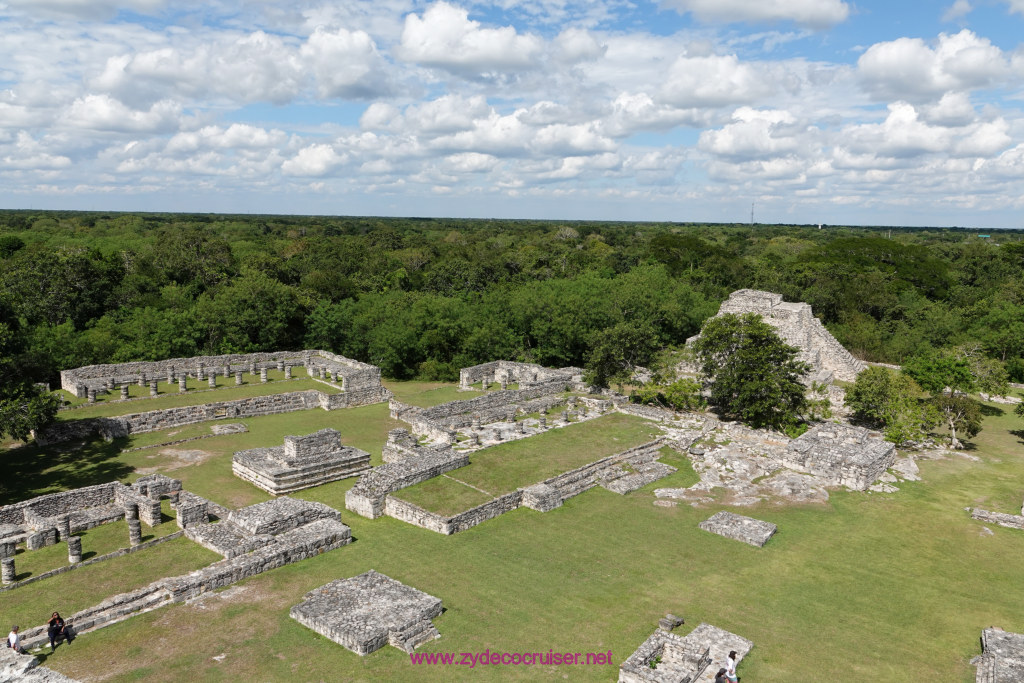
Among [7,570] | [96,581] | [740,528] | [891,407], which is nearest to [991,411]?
[891,407]

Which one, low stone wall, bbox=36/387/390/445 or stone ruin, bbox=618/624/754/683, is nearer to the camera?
stone ruin, bbox=618/624/754/683

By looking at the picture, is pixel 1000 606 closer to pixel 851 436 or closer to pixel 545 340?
pixel 851 436

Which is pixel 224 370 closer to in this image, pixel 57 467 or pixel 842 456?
pixel 57 467

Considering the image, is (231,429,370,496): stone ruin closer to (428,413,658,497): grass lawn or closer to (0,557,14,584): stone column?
(428,413,658,497): grass lawn

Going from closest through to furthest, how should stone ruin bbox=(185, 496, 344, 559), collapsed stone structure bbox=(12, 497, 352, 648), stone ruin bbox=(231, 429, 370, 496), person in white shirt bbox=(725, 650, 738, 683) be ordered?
person in white shirt bbox=(725, 650, 738, 683)
collapsed stone structure bbox=(12, 497, 352, 648)
stone ruin bbox=(185, 496, 344, 559)
stone ruin bbox=(231, 429, 370, 496)

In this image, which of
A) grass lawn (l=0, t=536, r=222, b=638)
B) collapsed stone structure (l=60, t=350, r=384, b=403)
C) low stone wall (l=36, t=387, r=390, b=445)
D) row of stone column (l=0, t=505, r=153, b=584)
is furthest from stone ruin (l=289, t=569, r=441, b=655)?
collapsed stone structure (l=60, t=350, r=384, b=403)
